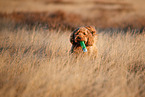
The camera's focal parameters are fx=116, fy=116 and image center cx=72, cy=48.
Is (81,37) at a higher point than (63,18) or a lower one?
lower

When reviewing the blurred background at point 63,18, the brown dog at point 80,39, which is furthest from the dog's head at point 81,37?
the blurred background at point 63,18

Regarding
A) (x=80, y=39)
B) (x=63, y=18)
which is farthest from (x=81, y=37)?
(x=63, y=18)

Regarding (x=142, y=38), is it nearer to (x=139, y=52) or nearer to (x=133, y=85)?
(x=139, y=52)

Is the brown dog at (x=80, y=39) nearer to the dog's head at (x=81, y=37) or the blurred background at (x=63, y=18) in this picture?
the dog's head at (x=81, y=37)

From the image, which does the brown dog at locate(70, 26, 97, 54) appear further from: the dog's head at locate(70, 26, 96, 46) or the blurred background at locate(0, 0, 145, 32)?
the blurred background at locate(0, 0, 145, 32)

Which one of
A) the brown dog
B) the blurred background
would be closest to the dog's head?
the brown dog

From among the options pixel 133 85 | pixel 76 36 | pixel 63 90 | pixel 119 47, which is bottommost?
pixel 133 85

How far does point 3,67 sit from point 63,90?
68.1 inches

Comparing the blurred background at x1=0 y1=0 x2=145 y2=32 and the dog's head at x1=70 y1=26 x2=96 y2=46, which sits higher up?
the blurred background at x1=0 y1=0 x2=145 y2=32

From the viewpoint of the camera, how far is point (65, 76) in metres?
2.46

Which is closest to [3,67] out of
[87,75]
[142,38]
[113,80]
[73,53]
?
[73,53]

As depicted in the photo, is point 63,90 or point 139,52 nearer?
point 63,90

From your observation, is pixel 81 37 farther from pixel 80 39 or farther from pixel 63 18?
pixel 63 18

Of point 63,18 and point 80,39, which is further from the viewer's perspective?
point 63,18
